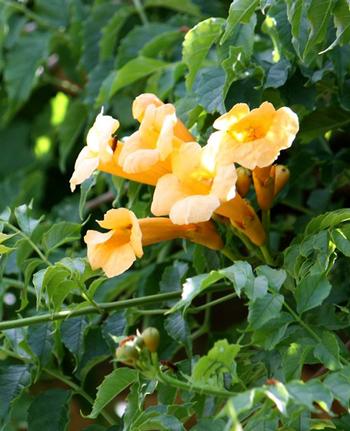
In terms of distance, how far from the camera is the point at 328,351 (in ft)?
4.03

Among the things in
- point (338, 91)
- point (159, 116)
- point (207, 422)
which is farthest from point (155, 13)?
point (207, 422)

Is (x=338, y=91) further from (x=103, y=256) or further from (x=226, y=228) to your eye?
(x=103, y=256)

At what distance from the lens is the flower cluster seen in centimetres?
129

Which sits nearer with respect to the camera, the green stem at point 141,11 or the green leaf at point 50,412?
the green leaf at point 50,412

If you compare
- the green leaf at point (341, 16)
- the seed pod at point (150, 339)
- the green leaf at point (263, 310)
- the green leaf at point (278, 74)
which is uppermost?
the green leaf at point (341, 16)

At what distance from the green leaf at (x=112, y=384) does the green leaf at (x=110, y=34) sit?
115 cm

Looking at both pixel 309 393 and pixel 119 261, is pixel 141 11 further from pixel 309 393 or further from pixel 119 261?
pixel 309 393

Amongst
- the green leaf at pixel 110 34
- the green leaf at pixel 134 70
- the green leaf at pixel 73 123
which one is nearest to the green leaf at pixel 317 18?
the green leaf at pixel 134 70

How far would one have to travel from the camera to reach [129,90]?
2.25 meters

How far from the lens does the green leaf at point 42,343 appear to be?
5.22ft

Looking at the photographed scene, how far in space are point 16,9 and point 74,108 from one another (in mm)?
369

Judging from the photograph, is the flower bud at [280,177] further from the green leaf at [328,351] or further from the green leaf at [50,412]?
the green leaf at [50,412]

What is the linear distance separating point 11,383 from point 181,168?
519 mm

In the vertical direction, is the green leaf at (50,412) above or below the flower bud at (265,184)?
below
